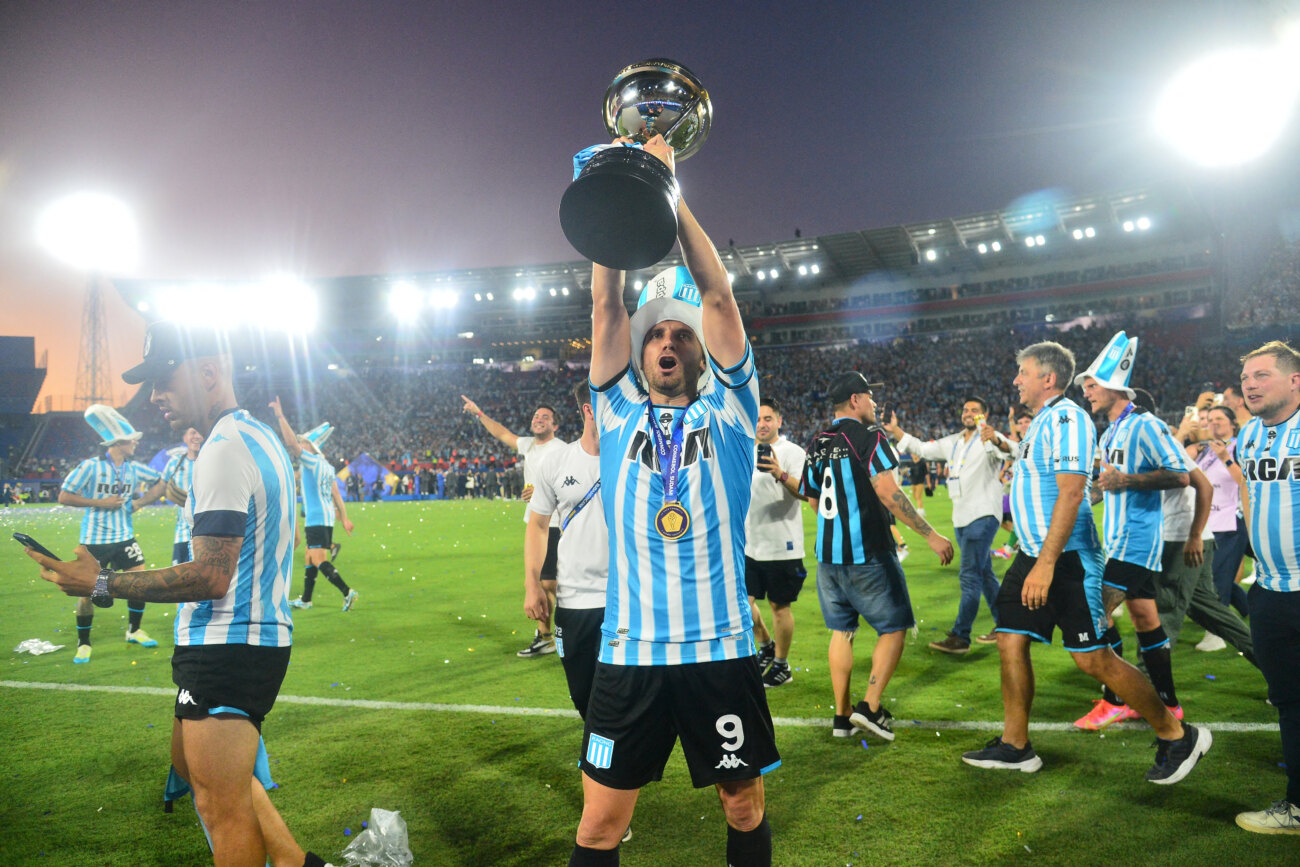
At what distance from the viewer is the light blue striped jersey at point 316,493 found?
10242 millimetres

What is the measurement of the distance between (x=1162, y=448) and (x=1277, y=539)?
174cm

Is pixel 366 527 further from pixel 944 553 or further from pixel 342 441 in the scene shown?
pixel 342 441

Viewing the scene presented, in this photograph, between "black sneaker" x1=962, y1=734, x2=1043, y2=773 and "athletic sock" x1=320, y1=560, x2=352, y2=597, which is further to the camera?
"athletic sock" x1=320, y1=560, x2=352, y2=597

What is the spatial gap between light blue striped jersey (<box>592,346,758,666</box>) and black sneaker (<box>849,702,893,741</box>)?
2.96 m

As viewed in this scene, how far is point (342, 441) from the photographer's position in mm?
52375

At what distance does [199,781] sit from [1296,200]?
173 feet

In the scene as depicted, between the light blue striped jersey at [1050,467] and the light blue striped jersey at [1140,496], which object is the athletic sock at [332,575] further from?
the light blue striped jersey at [1140,496]

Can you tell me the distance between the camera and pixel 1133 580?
546cm

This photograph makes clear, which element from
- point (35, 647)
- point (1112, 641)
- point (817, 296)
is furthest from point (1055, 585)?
point (817, 296)

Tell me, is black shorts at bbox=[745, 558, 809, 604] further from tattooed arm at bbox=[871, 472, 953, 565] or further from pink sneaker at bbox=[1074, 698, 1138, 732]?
pink sneaker at bbox=[1074, 698, 1138, 732]

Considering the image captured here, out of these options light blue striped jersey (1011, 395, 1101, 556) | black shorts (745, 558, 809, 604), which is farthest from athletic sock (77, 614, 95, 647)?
light blue striped jersey (1011, 395, 1101, 556)

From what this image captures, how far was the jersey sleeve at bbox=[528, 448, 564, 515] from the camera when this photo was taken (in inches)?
181

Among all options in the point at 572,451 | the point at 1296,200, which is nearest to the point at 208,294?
the point at 572,451

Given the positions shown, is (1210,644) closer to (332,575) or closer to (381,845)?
(381,845)
